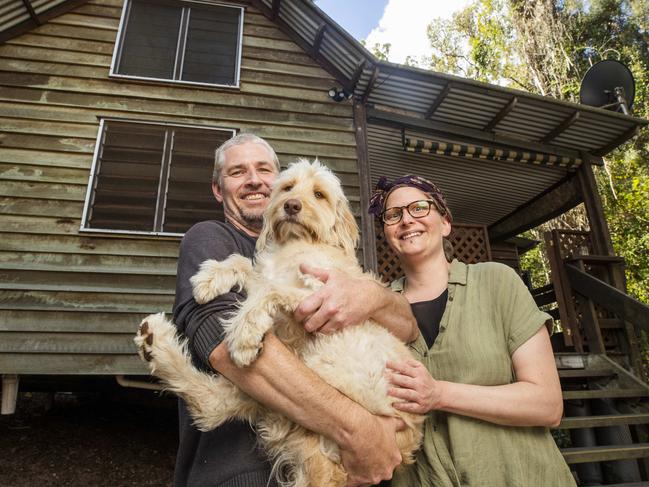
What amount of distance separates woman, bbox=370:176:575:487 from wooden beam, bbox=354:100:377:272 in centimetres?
362

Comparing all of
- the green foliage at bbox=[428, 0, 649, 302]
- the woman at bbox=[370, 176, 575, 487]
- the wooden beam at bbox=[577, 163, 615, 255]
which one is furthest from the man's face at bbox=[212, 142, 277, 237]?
Result: the green foliage at bbox=[428, 0, 649, 302]

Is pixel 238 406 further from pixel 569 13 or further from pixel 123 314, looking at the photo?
pixel 569 13

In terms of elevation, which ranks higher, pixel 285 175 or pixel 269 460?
pixel 285 175

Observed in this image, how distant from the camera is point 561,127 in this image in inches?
268

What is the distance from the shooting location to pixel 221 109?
Result: 6191 millimetres

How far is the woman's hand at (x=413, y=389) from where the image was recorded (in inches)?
65.1

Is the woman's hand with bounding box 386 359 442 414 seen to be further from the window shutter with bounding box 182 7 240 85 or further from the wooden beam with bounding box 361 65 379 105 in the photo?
the window shutter with bounding box 182 7 240 85

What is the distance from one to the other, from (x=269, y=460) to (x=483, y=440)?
0.93 m

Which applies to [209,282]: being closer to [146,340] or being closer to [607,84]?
[146,340]

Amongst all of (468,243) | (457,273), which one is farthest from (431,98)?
(457,273)

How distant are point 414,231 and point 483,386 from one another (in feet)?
2.93

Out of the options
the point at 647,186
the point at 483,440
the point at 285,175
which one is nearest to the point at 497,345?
the point at 483,440

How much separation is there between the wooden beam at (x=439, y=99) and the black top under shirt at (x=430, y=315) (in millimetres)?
4787

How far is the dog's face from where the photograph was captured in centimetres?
236
